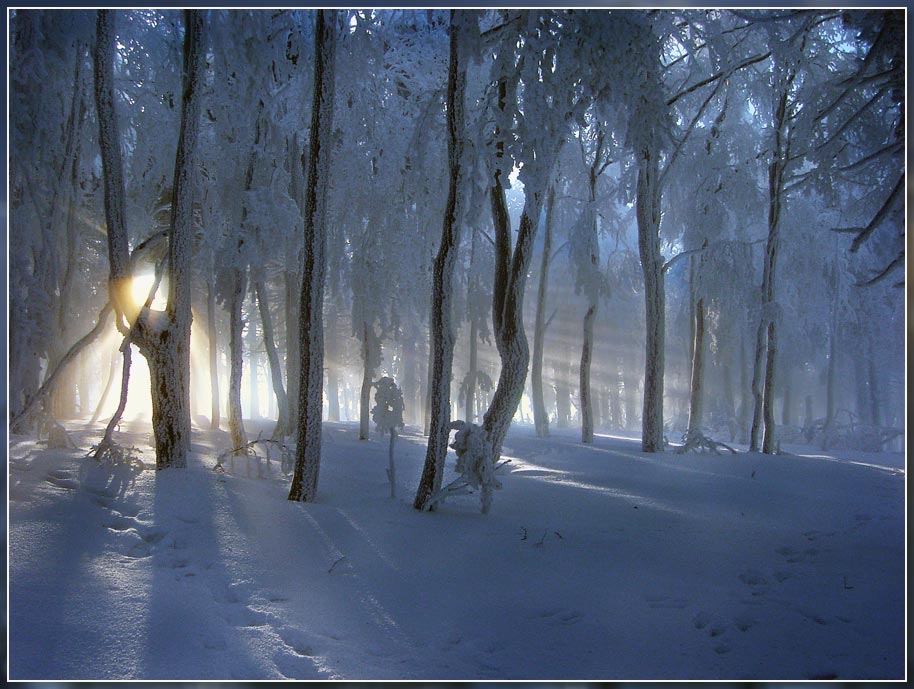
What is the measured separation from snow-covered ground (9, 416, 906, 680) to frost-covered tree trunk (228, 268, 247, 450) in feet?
6.85

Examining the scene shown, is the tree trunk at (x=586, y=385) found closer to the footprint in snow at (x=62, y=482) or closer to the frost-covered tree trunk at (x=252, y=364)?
the footprint in snow at (x=62, y=482)

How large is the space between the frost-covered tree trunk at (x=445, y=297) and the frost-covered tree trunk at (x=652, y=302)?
185 inches

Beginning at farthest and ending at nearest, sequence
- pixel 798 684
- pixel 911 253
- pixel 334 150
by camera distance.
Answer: pixel 334 150 → pixel 911 253 → pixel 798 684

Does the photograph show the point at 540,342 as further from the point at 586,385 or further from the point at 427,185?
the point at 427,185

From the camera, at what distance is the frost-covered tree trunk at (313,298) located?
172 inches

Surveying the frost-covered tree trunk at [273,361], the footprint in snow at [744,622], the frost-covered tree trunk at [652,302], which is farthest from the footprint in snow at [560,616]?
the frost-covered tree trunk at [652,302]

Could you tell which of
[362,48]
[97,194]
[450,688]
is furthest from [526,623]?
[97,194]

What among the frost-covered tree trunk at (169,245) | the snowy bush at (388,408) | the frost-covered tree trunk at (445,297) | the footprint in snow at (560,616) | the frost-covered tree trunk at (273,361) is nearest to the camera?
the footprint in snow at (560,616)

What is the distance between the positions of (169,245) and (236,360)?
8.16 feet

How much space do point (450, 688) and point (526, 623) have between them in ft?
1.55

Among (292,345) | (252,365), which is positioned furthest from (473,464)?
(252,365)

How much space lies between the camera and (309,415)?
440cm

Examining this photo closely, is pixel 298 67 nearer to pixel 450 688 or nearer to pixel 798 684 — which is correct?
pixel 450 688

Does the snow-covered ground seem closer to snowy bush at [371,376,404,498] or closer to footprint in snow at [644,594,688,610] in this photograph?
footprint in snow at [644,594,688,610]
